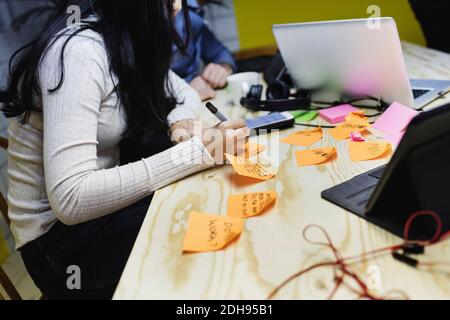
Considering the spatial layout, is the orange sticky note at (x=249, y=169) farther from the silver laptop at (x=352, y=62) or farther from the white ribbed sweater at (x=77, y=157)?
the silver laptop at (x=352, y=62)

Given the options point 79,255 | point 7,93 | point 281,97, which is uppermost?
point 7,93

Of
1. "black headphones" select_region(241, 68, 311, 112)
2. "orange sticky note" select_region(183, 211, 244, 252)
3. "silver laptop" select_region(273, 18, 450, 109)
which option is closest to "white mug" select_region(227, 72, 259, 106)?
"black headphones" select_region(241, 68, 311, 112)

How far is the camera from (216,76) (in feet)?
5.44

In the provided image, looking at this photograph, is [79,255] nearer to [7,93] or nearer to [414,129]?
[7,93]

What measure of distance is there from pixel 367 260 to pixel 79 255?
0.67 metres

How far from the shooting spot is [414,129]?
56 cm

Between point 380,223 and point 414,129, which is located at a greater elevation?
point 414,129

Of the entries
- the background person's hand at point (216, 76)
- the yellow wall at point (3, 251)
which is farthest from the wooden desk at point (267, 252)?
the yellow wall at point (3, 251)

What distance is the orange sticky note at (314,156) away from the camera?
895mm

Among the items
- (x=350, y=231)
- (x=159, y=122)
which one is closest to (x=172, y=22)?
(x=159, y=122)

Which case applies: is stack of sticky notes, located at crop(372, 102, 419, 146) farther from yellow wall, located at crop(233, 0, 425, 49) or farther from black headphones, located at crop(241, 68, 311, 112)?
yellow wall, located at crop(233, 0, 425, 49)

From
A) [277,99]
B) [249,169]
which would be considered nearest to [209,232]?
[249,169]

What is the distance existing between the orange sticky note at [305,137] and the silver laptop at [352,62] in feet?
0.67

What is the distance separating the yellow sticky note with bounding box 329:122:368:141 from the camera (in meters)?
1.02
